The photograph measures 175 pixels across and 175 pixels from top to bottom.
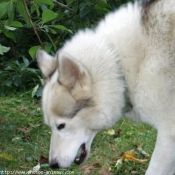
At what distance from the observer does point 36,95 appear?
6391 mm

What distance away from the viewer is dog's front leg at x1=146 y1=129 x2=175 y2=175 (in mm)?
3676

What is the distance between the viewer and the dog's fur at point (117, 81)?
11.9 feet

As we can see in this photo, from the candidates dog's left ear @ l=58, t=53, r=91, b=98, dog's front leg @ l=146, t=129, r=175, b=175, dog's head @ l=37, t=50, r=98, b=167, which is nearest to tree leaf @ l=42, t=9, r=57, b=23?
dog's head @ l=37, t=50, r=98, b=167

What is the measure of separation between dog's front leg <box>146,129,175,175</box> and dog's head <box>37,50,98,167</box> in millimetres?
576

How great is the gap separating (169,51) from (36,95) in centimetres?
310

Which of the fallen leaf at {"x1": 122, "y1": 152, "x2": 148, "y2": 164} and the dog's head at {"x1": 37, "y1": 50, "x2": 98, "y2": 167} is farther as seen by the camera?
the fallen leaf at {"x1": 122, "y1": 152, "x2": 148, "y2": 164}

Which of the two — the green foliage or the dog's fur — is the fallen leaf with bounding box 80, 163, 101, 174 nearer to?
the dog's fur

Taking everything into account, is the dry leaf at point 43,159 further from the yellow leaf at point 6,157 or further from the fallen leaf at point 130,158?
the fallen leaf at point 130,158

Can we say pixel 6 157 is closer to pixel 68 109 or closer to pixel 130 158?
pixel 68 109

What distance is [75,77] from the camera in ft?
12.4

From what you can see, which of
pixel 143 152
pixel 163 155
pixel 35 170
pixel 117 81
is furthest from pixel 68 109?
pixel 143 152

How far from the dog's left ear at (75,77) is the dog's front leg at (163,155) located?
686 millimetres

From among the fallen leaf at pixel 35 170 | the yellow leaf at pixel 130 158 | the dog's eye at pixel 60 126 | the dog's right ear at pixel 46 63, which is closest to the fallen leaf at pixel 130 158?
the yellow leaf at pixel 130 158

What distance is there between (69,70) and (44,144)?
154cm
